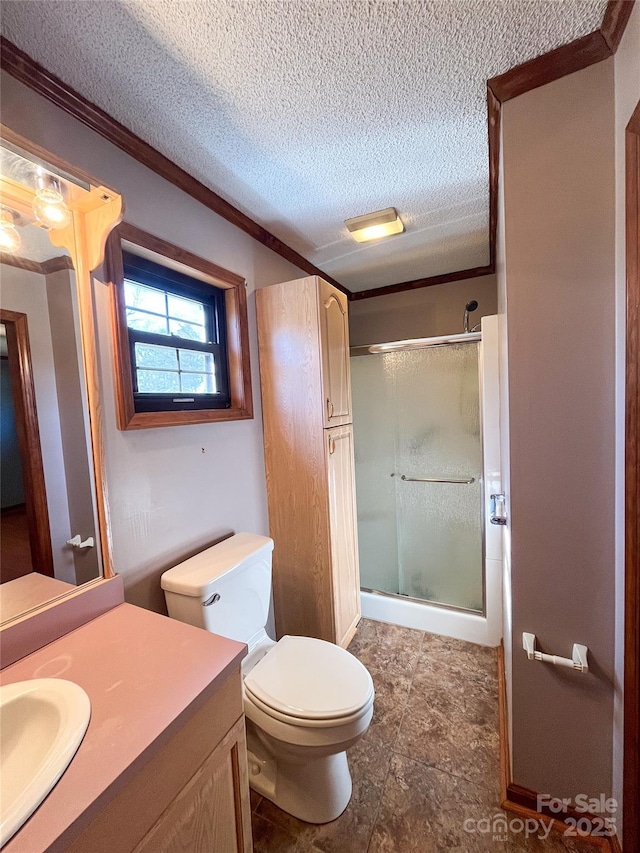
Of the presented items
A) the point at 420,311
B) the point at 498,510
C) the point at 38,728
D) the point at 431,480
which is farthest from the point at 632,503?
the point at 420,311

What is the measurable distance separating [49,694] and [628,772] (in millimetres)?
1488

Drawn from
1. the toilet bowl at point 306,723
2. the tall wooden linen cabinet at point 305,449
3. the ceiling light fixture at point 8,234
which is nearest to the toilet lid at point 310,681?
the toilet bowl at point 306,723

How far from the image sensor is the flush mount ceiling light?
5.73ft

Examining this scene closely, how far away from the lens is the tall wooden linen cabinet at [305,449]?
1700 millimetres

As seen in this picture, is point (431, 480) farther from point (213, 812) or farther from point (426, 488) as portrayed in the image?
point (213, 812)

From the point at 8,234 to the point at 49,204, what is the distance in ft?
0.47

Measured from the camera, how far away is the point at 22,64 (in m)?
0.91

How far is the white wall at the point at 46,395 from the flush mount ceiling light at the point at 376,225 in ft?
4.71

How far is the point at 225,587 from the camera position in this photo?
1273mm

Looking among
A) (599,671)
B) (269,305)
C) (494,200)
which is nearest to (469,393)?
(494,200)

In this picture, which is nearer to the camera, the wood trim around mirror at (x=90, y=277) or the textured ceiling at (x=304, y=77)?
the textured ceiling at (x=304, y=77)

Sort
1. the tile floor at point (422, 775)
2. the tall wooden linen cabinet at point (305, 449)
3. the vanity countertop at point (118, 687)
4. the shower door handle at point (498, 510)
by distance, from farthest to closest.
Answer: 1. the tall wooden linen cabinet at point (305, 449)
2. the shower door handle at point (498, 510)
3. the tile floor at point (422, 775)
4. the vanity countertop at point (118, 687)

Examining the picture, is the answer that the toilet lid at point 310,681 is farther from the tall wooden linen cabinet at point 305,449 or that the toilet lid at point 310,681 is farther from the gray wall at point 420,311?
the gray wall at point 420,311

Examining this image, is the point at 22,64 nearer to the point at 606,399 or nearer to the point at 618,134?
the point at 618,134
